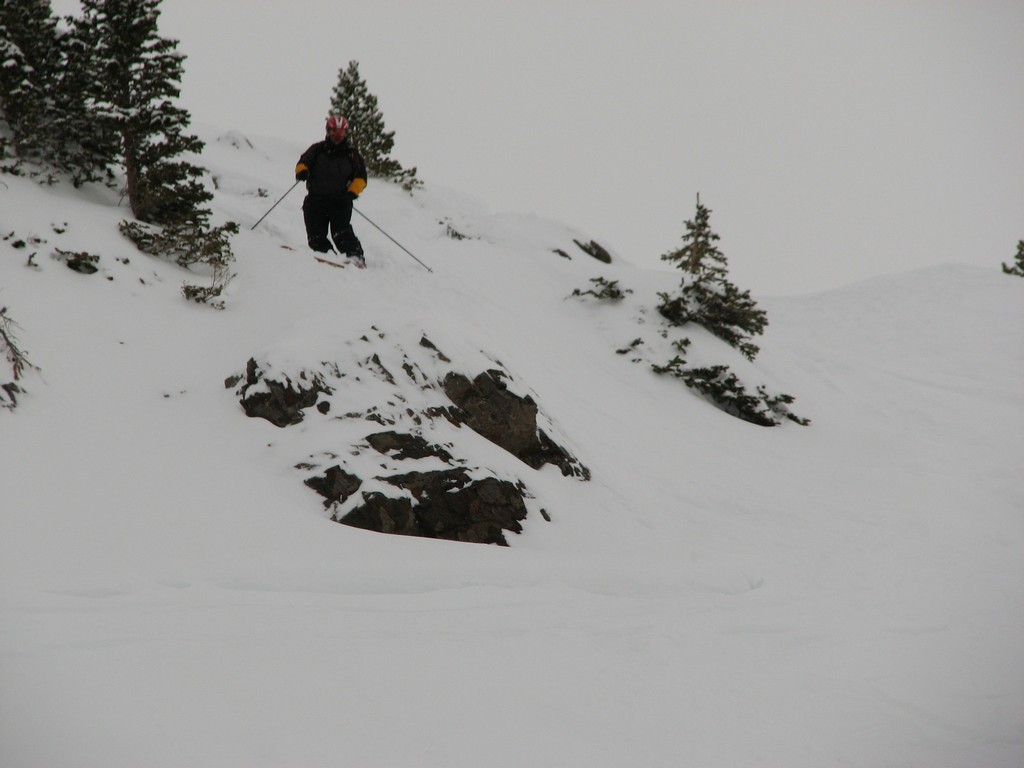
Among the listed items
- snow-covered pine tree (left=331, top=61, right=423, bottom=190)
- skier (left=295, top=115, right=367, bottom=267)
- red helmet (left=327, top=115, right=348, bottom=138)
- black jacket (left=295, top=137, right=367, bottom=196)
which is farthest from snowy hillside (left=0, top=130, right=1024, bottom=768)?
snow-covered pine tree (left=331, top=61, right=423, bottom=190)

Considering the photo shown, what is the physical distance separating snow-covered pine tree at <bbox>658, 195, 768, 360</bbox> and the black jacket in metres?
7.56

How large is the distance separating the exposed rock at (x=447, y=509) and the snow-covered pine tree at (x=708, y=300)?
9.22m

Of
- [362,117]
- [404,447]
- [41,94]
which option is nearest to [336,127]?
[41,94]

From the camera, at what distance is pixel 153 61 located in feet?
29.7

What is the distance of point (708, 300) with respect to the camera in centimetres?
1382

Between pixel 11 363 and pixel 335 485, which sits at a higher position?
pixel 11 363

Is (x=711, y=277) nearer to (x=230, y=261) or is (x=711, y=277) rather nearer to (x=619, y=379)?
(x=619, y=379)

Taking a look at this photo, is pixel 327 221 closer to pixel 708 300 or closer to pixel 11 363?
pixel 11 363

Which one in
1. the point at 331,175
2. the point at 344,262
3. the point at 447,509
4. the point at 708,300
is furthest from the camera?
the point at 708,300

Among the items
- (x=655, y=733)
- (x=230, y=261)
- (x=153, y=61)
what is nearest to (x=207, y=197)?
(x=230, y=261)

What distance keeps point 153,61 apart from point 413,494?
8.56 m

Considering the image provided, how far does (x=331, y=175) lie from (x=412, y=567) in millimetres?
6977

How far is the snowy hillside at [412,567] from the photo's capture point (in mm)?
3008

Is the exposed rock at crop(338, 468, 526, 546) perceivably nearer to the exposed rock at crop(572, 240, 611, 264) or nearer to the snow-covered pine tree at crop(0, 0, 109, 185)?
the snow-covered pine tree at crop(0, 0, 109, 185)
